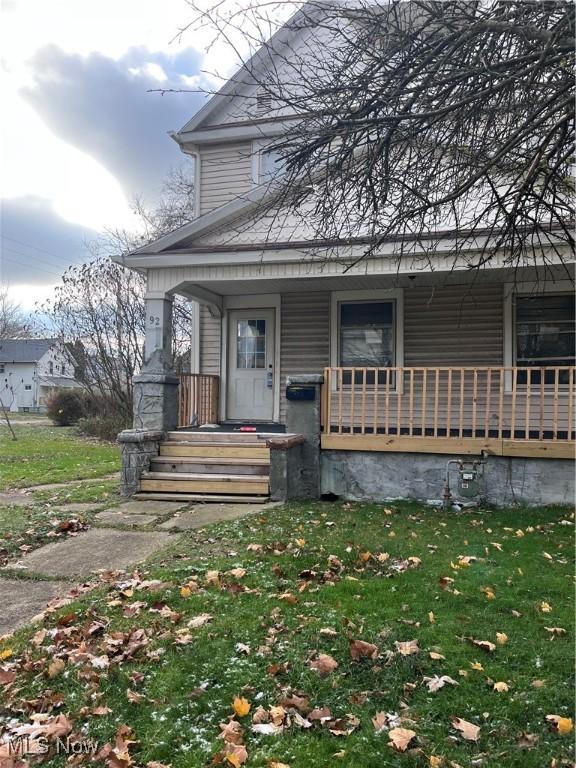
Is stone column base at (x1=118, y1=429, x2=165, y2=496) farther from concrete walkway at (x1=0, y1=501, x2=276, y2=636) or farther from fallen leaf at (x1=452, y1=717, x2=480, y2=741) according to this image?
fallen leaf at (x1=452, y1=717, x2=480, y2=741)

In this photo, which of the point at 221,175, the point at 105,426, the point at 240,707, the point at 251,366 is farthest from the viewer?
the point at 105,426

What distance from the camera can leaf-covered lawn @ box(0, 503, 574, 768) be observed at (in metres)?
2.13

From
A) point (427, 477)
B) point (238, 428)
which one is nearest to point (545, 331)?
point (427, 477)

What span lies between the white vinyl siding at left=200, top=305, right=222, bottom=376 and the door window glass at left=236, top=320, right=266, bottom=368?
0.39 meters

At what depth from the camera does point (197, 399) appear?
9312 mm

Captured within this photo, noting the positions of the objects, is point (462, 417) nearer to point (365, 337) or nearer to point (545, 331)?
Result: point (545, 331)

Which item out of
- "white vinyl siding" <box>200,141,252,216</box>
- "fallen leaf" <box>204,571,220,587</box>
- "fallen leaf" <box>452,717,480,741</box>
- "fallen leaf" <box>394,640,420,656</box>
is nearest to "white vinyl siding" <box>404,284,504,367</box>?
"white vinyl siding" <box>200,141,252,216</box>

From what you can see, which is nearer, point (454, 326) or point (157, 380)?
point (157, 380)

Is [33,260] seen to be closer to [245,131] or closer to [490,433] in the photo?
[245,131]

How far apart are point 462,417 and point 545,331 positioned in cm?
281

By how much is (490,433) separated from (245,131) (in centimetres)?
A: 735

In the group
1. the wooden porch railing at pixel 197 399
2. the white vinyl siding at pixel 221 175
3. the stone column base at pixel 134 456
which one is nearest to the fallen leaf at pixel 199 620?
the stone column base at pixel 134 456

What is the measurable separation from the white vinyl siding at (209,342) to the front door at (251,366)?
0.82 ft

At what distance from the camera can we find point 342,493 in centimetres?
731
